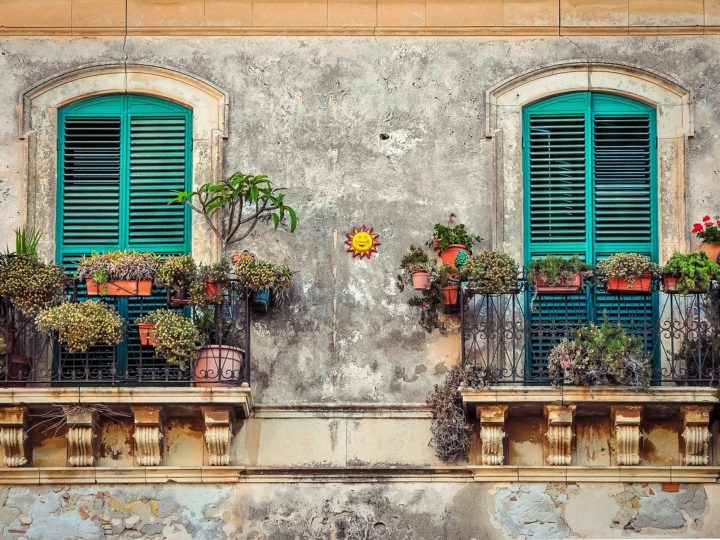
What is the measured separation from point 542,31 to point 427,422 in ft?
11.7

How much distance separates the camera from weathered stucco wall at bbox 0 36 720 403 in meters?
18.0

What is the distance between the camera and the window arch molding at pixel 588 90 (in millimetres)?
18250

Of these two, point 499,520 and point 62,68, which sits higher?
point 62,68

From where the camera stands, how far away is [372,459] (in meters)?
17.6

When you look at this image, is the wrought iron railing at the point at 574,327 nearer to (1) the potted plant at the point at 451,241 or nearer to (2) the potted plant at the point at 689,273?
(2) the potted plant at the point at 689,273

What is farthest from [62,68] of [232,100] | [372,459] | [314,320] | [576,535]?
[576,535]

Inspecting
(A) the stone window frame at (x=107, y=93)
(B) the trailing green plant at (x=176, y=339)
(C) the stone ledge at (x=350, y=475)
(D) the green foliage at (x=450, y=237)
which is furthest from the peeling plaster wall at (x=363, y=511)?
(A) the stone window frame at (x=107, y=93)

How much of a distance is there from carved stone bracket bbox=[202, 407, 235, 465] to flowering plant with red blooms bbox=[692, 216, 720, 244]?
4091 millimetres

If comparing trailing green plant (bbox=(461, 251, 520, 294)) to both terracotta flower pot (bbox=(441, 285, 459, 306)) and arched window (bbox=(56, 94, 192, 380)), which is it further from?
arched window (bbox=(56, 94, 192, 380))

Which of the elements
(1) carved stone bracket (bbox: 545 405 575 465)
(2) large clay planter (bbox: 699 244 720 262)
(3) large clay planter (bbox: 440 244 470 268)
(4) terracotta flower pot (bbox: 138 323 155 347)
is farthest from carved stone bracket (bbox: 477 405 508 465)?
(4) terracotta flower pot (bbox: 138 323 155 347)

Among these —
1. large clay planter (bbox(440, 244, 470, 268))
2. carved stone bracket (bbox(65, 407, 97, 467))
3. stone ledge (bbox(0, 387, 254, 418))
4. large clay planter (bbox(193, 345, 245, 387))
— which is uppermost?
large clay planter (bbox(440, 244, 470, 268))

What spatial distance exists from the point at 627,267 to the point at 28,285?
4.80 meters

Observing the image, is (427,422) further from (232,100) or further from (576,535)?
(232,100)

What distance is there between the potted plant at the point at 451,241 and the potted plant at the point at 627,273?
113cm
